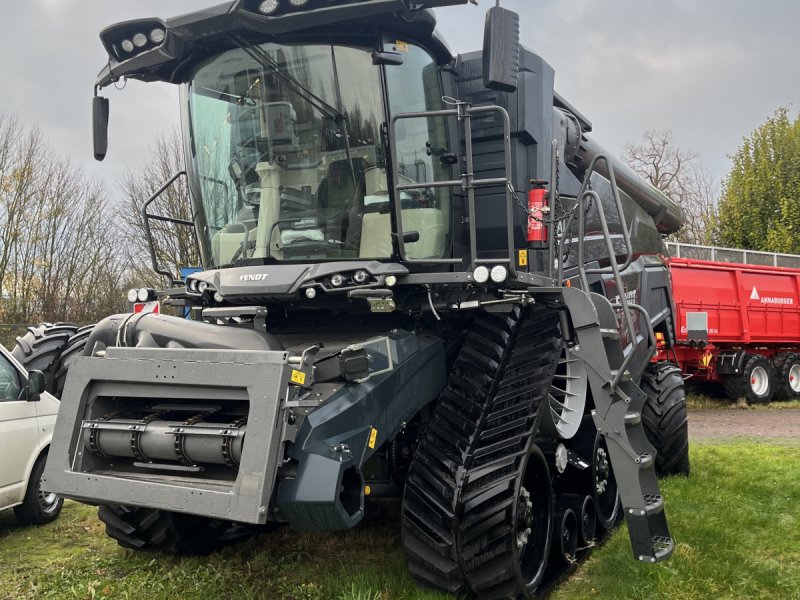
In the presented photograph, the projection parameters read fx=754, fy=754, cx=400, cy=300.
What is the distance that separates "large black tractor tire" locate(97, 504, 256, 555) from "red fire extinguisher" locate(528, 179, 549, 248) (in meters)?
2.92

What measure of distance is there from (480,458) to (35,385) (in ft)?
12.1

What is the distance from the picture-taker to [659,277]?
24.8ft

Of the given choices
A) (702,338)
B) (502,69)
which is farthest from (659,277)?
(702,338)

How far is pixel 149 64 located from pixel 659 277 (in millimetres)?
5195

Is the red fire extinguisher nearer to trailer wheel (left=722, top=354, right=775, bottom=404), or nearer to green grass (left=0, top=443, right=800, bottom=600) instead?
green grass (left=0, top=443, right=800, bottom=600)

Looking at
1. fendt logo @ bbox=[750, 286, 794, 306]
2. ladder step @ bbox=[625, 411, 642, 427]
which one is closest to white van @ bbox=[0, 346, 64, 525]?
ladder step @ bbox=[625, 411, 642, 427]

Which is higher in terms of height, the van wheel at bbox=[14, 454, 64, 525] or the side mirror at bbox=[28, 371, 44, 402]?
the side mirror at bbox=[28, 371, 44, 402]

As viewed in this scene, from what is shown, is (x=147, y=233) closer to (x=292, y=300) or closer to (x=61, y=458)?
(x=292, y=300)

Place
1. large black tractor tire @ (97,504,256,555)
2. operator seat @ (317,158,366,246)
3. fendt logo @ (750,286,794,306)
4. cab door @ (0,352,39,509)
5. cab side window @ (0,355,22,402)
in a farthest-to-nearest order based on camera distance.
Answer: fendt logo @ (750,286,794,306) < cab side window @ (0,355,22,402) < cab door @ (0,352,39,509) < large black tractor tire @ (97,504,256,555) < operator seat @ (317,158,366,246)

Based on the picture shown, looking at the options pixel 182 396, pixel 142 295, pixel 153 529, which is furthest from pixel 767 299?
pixel 182 396

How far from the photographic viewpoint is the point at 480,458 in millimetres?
4211

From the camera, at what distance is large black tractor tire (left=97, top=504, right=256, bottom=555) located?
4.77 m

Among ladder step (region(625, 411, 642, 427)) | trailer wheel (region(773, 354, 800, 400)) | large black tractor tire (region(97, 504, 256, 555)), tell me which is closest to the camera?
ladder step (region(625, 411, 642, 427))

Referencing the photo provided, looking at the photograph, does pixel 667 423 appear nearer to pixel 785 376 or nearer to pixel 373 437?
pixel 373 437
